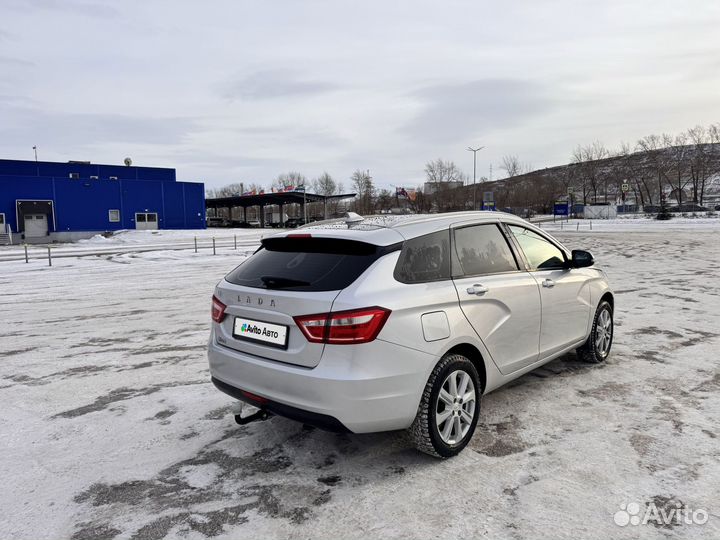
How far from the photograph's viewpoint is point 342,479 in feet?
10.6

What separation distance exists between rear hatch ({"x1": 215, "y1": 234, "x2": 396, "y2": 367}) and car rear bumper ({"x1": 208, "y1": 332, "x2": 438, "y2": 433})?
0.11 meters

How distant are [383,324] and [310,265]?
708 mm

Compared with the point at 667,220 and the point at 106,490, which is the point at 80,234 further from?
the point at 667,220

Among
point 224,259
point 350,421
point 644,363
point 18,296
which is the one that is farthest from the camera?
point 224,259

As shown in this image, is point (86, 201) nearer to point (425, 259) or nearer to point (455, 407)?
point (425, 259)

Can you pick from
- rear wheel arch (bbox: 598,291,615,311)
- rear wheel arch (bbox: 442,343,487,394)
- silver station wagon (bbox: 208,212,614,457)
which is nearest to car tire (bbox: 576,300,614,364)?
rear wheel arch (bbox: 598,291,615,311)

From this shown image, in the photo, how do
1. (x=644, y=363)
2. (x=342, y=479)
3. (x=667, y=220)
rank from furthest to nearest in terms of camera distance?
(x=667, y=220)
(x=644, y=363)
(x=342, y=479)

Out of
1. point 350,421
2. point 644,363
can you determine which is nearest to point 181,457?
point 350,421

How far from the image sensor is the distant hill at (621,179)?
3915 inches

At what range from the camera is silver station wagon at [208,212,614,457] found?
2971 mm

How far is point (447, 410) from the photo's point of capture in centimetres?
340

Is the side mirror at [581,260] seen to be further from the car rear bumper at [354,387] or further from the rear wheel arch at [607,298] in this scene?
the car rear bumper at [354,387]

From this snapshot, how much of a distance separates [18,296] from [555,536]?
12583mm

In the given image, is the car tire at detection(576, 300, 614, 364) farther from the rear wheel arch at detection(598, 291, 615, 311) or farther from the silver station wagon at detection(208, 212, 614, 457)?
the silver station wagon at detection(208, 212, 614, 457)
